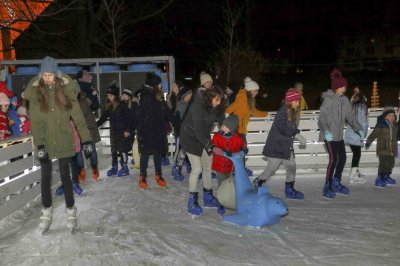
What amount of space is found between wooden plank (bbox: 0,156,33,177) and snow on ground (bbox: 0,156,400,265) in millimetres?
538

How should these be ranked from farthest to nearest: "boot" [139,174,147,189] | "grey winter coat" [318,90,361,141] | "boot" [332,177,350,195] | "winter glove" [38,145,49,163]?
"boot" [139,174,147,189] < "boot" [332,177,350,195] < "grey winter coat" [318,90,361,141] < "winter glove" [38,145,49,163]

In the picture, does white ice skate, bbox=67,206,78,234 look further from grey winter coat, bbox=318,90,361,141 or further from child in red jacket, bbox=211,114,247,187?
grey winter coat, bbox=318,90,361,141

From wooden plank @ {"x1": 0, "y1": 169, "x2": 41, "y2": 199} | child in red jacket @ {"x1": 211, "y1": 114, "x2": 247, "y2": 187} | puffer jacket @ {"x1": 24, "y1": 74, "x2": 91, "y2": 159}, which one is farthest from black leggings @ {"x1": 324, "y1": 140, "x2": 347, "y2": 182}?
wooden plank @ {"x1": 0, "y1": 169, "x2": 41, "y2": 199}

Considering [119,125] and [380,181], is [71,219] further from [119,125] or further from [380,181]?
[380,181]

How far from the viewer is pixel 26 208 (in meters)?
7.25

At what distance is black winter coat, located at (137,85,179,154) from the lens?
26.3 feet

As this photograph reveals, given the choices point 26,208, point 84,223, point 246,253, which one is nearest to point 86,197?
point 26,208

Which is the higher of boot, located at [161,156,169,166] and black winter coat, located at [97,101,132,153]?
black winter coat, located at [97,101,132,153]

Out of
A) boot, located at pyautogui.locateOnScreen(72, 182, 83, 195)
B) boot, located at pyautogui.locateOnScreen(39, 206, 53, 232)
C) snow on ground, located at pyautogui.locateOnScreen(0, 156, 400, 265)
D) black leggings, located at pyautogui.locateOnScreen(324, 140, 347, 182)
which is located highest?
black leggings, located at pyautogui.locateOnScreen(324, 140, 347, 182)

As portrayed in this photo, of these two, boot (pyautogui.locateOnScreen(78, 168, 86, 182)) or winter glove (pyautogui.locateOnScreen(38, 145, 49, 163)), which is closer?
winter glove (pyautogui.locateOnScreen(38, 145, 49, 163))

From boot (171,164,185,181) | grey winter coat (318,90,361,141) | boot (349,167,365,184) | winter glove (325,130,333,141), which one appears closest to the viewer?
winter glove (325,130,333,141)

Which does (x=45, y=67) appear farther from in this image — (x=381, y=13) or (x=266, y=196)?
(x=381, y=13)

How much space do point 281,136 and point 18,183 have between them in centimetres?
350

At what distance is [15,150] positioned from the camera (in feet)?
23.0
